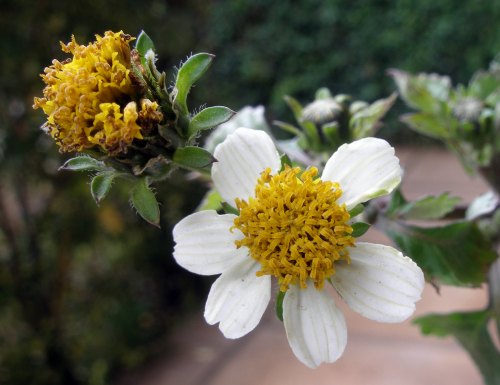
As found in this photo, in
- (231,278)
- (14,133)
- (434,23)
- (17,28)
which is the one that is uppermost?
(17,28)

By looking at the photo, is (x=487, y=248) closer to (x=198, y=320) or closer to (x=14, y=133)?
(x=14, y=133)

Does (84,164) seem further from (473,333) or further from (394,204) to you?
(473,333)

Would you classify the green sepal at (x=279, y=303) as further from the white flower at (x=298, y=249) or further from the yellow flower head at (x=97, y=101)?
the yellow flower head at (x=97, y=101)

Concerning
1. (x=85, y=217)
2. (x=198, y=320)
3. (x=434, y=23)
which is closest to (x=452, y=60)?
(x=434, y=23)

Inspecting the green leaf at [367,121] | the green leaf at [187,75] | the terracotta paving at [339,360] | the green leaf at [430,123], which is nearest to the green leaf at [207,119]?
the green leaf at [187,75]

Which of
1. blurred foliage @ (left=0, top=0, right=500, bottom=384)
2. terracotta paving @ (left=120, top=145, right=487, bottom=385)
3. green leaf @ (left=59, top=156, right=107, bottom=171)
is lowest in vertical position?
terracotta paving @ (left=120, top=145, right=487, bottom=385)

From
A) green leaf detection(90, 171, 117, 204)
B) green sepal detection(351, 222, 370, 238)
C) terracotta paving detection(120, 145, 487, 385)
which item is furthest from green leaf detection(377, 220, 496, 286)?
terracotta paving detection(120, 145, 487, 385)

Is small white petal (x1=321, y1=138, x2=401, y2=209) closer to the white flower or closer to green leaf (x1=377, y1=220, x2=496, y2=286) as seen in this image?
the white flower
